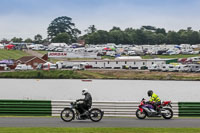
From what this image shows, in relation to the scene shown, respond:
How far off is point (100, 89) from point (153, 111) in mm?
43414

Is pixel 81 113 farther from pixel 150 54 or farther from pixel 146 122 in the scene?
pixel 150 54

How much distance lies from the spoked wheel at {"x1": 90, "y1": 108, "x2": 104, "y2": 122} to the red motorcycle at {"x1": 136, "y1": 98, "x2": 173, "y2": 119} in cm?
220

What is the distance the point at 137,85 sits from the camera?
6881 cm

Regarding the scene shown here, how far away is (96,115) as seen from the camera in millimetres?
18406

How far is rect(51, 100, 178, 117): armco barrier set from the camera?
70.2 feet

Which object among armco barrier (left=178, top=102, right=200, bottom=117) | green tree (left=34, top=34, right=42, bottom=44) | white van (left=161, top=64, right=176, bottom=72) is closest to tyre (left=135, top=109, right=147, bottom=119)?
armco barrier (left=178, top=102, right=200, bottom=117)

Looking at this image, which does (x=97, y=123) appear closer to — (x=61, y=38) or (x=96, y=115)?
(x=96, y=115)

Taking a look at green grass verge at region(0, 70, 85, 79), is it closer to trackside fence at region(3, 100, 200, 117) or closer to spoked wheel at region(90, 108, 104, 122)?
trackside fence at region(3, 100, 200, 117)

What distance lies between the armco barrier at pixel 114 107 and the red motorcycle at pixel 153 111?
5.75 ft

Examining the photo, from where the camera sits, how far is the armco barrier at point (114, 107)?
70.2ft

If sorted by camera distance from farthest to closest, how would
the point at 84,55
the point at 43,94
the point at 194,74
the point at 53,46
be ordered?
the point at 53,46, the point at 84,55, the point at 194,74, the point at 43,94

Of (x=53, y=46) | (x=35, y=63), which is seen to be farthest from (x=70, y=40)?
(x=35, y=63)

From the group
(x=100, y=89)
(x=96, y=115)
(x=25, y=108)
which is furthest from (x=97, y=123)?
(x=100, y=89)

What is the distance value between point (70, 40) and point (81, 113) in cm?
13842
